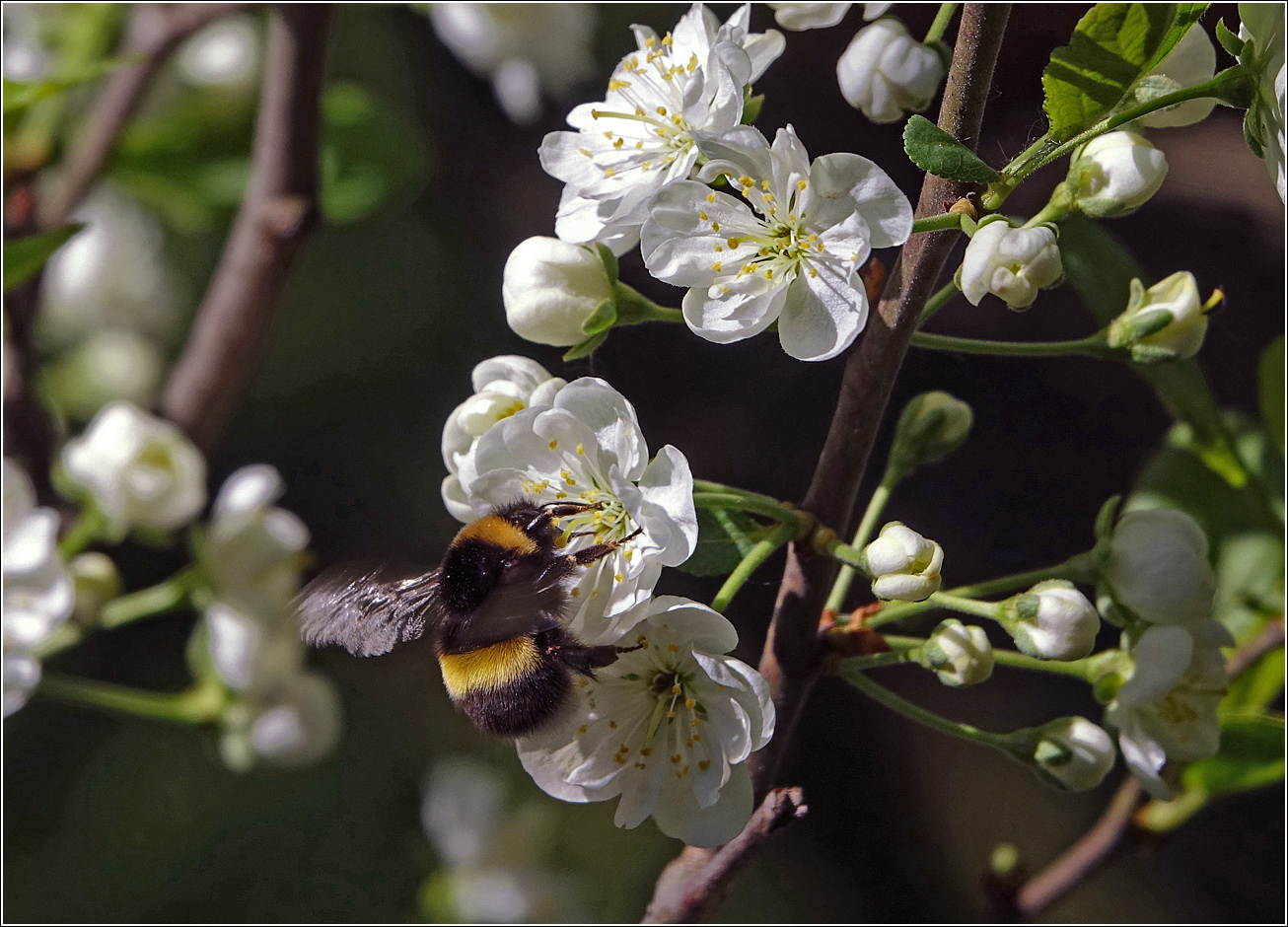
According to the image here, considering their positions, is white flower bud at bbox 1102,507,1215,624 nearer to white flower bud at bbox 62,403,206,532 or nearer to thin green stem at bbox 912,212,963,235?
thin green stem at bbox 912,212,963,235

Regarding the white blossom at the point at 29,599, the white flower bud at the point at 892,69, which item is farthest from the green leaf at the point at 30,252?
the white flower bud at the point at 892,69

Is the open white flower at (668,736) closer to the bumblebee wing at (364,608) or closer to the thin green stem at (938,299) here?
the bumblebee wing at (364,608)

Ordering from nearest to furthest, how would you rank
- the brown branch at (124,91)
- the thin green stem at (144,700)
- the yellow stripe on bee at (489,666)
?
1. the yellow stripe on bee at (489,666)
2. the thin green stem at (144,700)
3. the brown branch at (124,91)

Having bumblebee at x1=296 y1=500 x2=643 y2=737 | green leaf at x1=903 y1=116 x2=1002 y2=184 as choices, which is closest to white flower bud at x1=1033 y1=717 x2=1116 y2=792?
bumblebee at x1=296 y1=500 x2=643 y2=737

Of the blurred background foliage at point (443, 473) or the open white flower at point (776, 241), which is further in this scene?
the blurred background foliage at point (443, 473)

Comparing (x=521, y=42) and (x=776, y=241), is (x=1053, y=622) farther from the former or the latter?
(x=521, y=42)

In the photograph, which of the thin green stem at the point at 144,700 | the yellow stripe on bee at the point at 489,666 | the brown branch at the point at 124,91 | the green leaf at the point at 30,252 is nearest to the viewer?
the yellow stripe on bee at the point at 489,666
